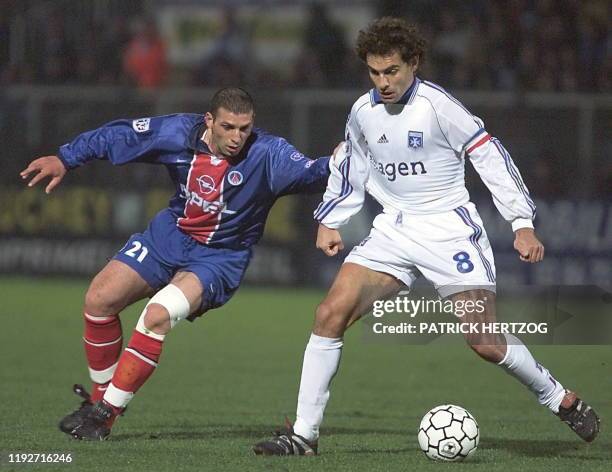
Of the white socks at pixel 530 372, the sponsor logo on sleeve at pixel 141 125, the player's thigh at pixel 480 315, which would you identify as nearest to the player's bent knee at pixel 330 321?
the player's thigh at pixel 480 315

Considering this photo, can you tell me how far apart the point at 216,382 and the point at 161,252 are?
2615 mm

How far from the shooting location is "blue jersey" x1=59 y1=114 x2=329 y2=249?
722 cm

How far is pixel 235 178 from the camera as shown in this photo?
7223 mm

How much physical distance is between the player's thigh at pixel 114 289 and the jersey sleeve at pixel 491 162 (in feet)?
6.34

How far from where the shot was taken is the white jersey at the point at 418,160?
6426 mm

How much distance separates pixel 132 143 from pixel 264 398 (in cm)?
239

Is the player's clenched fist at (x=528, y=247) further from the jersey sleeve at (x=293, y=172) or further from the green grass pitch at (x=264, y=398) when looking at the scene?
the jersey sleeve at (x=293, y=172)

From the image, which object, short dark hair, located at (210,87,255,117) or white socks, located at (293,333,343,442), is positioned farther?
short dark hair, located at (210,87,255,117)

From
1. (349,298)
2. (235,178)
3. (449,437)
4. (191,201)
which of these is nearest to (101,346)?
(191,201)

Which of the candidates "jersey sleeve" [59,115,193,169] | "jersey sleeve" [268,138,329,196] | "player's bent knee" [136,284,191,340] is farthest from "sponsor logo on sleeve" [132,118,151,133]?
"player's bent knee" [136,284,191,340]

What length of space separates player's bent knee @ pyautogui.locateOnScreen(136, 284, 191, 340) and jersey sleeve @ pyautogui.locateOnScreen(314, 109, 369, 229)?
87cm

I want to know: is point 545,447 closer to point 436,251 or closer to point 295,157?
point 436,251

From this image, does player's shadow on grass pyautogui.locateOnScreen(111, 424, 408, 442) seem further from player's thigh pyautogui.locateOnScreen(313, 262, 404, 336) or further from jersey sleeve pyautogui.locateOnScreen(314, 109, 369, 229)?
jersey sleeve pyautogui.locateOnScreen(314, 109, 369, 229)

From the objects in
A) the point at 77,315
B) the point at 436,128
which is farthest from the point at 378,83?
the point at 77,315
